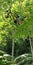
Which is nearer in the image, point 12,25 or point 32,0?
point 32,0

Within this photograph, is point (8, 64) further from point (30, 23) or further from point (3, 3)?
point (3, 3)

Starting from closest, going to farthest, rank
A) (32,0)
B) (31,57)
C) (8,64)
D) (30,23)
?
(8,64), (30,23), (32,0), (31,57)

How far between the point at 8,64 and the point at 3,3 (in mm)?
1918

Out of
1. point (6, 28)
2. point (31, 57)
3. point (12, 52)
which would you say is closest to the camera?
point (6, 28)

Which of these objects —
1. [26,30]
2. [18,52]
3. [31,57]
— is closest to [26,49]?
[18,52]

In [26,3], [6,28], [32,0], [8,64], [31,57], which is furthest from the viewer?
[31,57]

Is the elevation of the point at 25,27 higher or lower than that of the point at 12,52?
higher

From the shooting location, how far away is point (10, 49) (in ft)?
36.1

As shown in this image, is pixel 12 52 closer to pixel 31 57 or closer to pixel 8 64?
pixel 31 57

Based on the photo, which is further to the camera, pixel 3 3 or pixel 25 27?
pixel 3 3

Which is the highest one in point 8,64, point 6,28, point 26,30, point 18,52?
point 26,30

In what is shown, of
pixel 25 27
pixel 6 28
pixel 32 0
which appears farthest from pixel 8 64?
pixel 6 28

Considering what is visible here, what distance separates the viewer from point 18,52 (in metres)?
10.6

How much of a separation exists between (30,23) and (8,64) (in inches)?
31.1
